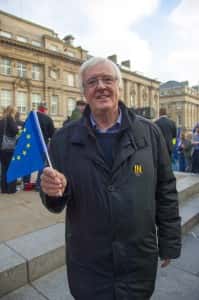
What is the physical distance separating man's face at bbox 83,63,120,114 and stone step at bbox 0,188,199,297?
1.91 metres

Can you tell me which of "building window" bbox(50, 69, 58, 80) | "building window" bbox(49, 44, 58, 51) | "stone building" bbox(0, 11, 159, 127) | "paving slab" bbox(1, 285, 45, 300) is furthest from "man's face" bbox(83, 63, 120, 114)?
"building window" bbox(49, 44, 58, 51)

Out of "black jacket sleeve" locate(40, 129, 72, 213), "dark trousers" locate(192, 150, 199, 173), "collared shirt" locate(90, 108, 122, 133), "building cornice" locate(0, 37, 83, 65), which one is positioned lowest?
"dark trousers" locate(192, 150, 199, 173)

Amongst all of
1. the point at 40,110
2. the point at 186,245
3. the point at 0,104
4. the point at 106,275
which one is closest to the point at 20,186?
the point at 40,110

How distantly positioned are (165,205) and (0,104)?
105 ft

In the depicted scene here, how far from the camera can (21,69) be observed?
33000mm

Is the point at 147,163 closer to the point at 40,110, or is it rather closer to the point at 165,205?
the point at 165,205

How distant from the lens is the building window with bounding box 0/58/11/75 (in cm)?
3105

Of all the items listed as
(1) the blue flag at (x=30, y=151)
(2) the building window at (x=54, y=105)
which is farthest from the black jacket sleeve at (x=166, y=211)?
(2) the building window at (x=54, y=105)

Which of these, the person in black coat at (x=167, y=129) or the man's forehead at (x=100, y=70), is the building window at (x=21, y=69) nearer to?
the person in black coat at (x=167, y=129)

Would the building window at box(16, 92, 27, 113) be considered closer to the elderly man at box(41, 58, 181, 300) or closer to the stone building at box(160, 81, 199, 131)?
the elderly man at box(41, 58, 181, 300)

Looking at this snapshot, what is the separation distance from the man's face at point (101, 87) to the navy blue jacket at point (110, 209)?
12 centimetres

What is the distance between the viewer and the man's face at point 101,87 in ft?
5.33

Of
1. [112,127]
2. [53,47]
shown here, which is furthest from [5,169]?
[53,47]

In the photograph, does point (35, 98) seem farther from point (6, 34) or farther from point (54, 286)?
point (54, 286)
